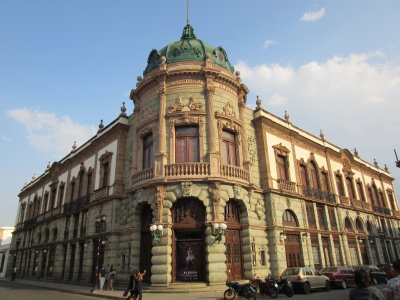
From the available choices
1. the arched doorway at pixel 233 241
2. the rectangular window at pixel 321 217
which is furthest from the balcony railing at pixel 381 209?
the arched doorway at pixel 233 241

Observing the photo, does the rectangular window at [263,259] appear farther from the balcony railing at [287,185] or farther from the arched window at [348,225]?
the arched window at [348,225]

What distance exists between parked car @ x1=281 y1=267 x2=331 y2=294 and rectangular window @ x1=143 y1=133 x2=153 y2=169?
11216 millimetres

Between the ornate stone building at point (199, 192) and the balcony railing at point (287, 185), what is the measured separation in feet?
0.32

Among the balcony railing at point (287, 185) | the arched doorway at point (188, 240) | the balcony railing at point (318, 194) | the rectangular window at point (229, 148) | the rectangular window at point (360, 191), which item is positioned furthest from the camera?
the rectangular window at point (360, 191)

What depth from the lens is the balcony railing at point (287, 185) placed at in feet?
74.5

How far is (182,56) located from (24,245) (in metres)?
34.3

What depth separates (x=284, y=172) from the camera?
24281 millimetres

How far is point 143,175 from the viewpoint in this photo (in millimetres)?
19547

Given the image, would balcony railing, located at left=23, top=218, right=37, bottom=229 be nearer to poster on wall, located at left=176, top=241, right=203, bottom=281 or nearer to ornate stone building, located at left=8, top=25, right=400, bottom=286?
ornate stone building, located at left=8, top=25, right=400, bottom=286

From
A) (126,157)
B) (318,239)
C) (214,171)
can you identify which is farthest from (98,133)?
(318,239)

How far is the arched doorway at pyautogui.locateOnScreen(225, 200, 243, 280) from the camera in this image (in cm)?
1770

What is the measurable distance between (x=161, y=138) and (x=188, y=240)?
21.7 ft

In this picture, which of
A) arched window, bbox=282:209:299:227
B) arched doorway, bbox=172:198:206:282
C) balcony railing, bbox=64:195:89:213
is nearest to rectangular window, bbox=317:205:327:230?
arched window, bbox=282:209:299:227

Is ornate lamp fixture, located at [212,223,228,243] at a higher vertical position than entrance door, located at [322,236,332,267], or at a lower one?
higher
